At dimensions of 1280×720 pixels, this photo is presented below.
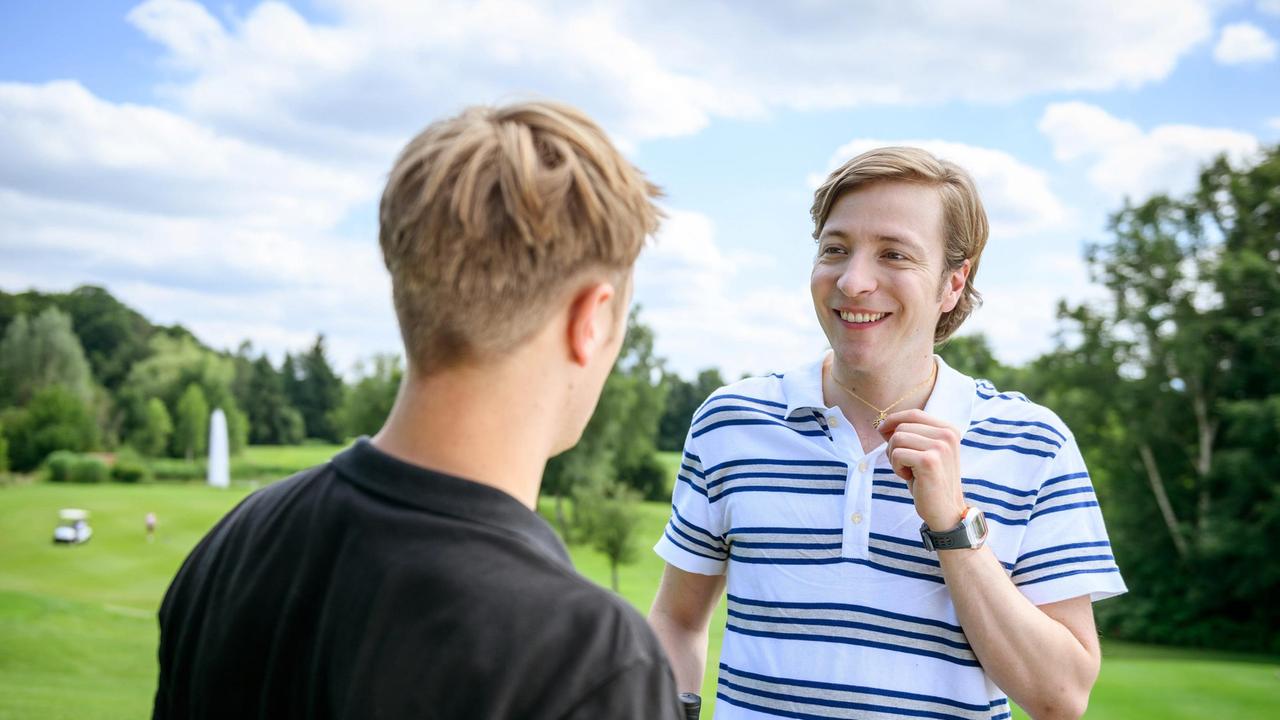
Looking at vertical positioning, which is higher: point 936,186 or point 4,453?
point 936,186

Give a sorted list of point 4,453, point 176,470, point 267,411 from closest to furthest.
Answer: point 4,453 → point 176,470 → point 267,411

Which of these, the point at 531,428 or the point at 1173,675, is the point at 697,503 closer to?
the point at 531,428

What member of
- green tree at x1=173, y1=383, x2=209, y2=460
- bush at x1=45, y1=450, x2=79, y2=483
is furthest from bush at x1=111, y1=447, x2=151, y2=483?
green tree at x1=173, y1=383, x2=209, y2=460

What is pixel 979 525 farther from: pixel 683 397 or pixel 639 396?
pixel 683 397

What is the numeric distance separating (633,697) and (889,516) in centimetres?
146

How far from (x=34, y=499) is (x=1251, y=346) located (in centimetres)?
4487

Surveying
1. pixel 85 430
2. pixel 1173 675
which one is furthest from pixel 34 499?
pixel 1173 675

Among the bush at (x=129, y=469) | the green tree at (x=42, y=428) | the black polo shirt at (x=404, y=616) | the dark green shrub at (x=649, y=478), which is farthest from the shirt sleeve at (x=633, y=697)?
the green tree at (x=42, y=428)

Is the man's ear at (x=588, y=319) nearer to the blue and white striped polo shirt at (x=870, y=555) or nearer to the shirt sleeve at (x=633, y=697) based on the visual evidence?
the shirt sleeve at (x=633, y=697)

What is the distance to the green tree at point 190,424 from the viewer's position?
56.2 meters

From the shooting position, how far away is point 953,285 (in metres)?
2.74

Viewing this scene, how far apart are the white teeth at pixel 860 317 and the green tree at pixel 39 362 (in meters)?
59.9

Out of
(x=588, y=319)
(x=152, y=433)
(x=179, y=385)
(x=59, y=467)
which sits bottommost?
(x=59, y=467)

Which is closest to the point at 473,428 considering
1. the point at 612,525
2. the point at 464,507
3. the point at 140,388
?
the point at 464,507
